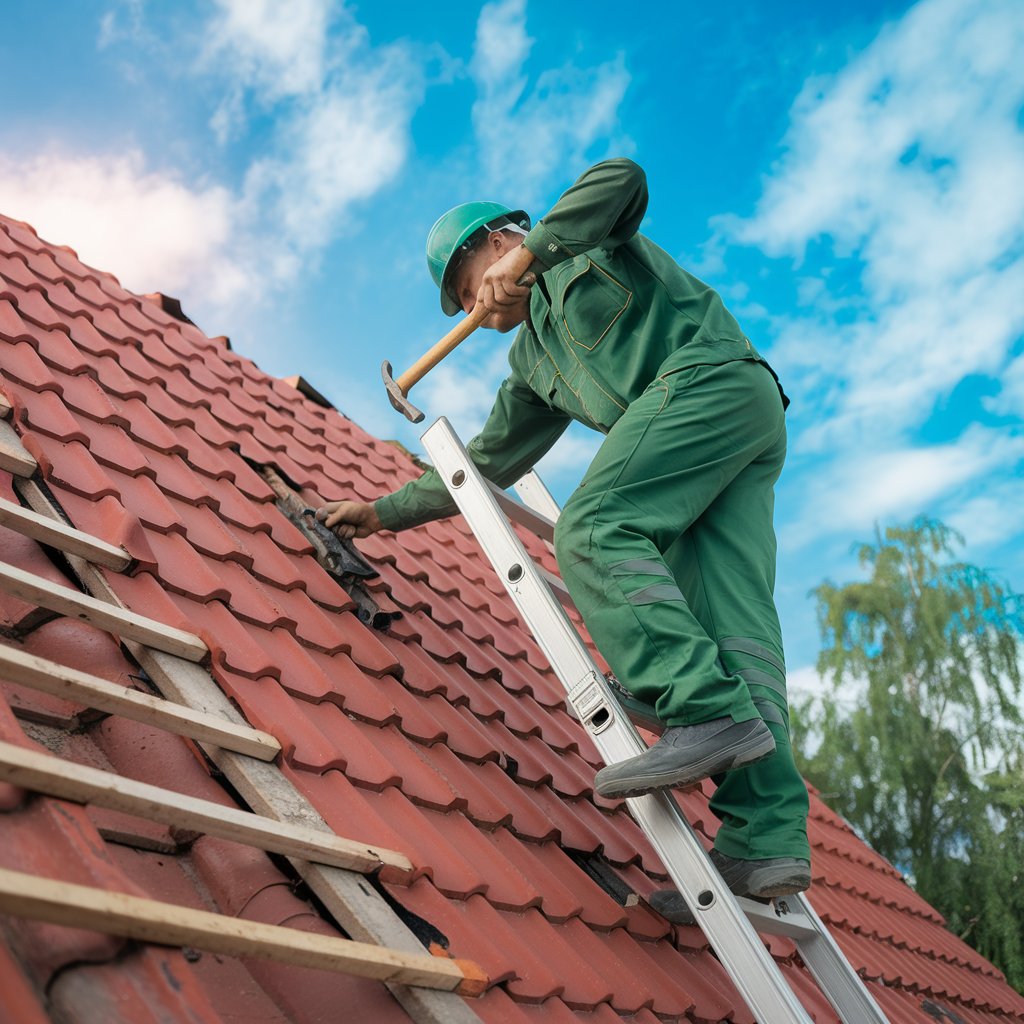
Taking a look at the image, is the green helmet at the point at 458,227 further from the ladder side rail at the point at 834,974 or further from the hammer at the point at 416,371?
the ladder side rail at the point at 834,974

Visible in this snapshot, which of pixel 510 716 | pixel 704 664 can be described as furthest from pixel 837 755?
pixel 704 664

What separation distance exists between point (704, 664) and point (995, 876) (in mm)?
10460

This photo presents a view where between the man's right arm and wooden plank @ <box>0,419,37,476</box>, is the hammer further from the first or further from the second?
wooden plank @ <box>0,419,37,476</box>

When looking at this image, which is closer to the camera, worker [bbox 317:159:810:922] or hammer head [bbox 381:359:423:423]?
worker [bbox 317:159:810:922]

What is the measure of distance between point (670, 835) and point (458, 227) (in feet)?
6.08

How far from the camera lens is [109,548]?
6.85ft

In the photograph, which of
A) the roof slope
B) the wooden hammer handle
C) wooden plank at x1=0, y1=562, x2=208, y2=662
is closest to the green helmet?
the wooden hammer handle

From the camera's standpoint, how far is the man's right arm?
3.18 meters

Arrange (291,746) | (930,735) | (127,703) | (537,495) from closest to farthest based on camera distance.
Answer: (127,703)
(291,746)
(537,495)
(930,735)

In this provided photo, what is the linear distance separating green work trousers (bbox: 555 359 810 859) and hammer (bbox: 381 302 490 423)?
67 cm

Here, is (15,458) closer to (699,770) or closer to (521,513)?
(521,513)

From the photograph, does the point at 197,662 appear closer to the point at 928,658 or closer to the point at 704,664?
the point at 704,664

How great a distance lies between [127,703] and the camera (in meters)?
1.56

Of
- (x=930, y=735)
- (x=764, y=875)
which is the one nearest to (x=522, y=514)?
(x=764, y=875)
